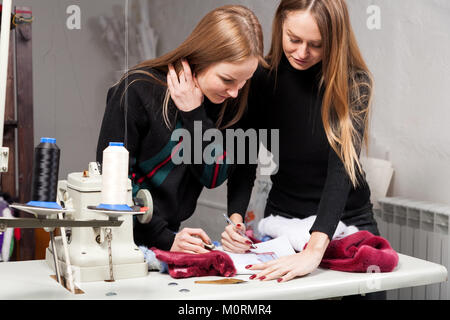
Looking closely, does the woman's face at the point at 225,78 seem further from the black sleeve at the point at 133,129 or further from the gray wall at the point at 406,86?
the gray wall at the point at 406,86

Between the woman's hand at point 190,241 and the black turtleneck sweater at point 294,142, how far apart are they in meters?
0.27

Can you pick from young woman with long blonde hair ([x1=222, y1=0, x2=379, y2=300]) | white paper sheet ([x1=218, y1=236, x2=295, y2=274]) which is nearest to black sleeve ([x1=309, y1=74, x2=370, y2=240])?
young woman with long blonde hair ([x1=222, y1=0, x2=379, y2=300])

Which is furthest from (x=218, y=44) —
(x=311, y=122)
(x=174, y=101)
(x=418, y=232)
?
(x=418, y=232)

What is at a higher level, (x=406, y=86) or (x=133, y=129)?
(x=406, y=86)

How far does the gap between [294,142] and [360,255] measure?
54cm

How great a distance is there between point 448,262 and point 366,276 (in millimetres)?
970

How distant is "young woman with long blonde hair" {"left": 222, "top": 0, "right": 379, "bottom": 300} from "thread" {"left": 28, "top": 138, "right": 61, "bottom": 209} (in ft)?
1.59

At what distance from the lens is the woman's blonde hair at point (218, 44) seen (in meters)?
1.43

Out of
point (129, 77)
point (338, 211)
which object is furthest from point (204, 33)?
point (338, 211)

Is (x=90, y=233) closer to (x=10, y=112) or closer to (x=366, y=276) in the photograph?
(x=366, y=276)

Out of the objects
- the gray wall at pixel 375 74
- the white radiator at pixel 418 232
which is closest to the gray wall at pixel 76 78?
the gray wall at pixel 375 74

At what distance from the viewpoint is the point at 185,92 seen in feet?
4.94

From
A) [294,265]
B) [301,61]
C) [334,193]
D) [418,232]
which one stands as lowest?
[418,232]

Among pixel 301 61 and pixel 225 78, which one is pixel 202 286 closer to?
pixel 225 78
